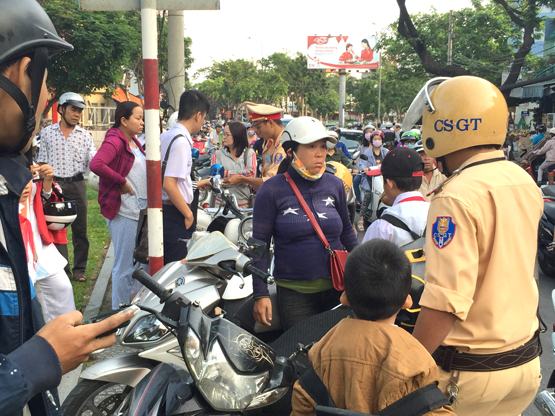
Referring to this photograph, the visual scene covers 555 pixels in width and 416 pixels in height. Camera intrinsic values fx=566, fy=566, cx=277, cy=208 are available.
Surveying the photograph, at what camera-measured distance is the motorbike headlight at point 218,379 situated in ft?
6.50

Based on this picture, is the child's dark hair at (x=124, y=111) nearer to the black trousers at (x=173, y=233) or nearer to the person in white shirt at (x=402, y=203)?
the black trousers at (x=173, y=233)

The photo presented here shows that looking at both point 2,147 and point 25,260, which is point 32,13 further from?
point 25,260

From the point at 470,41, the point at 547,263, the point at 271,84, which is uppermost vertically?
the point at 470,41

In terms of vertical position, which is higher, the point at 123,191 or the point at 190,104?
the point at 190,104

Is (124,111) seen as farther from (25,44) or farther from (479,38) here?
(479,38)

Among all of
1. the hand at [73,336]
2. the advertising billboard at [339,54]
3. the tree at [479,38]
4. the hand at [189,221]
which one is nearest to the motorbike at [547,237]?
the hand at [189,221]

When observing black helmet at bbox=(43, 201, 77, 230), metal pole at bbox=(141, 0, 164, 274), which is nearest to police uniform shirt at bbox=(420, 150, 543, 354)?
metal pole at bbox=(141, 0, 164, 274)

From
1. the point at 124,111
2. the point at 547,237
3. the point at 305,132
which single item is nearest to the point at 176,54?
the point at 124,111

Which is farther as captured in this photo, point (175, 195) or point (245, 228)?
point (245, 228)

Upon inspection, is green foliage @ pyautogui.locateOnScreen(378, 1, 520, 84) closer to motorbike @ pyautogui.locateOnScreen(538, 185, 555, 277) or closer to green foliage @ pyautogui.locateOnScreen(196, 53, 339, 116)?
motorbike @ pyautogui.locateOnScreen(538, 185, 555, 277)

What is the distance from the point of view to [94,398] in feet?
8.87

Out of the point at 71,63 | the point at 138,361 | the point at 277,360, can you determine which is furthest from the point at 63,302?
the point at 71,63

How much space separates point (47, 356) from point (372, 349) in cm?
91

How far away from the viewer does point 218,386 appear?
2.07 m
